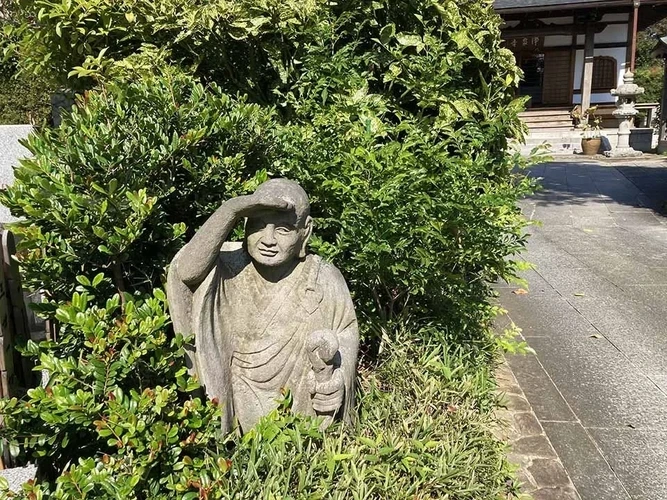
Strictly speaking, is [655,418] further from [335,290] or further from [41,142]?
[41,142]

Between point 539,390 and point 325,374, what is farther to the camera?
point 539,390

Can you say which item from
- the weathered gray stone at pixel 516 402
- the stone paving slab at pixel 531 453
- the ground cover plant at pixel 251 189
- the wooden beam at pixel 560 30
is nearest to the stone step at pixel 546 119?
the wooden beam at pixel 560 30

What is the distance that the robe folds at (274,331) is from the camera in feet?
8.57

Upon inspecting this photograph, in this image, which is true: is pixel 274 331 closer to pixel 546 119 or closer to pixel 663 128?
pixel 663 128

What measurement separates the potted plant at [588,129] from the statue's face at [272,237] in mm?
18653

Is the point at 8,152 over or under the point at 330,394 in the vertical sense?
over

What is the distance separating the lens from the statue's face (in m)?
2.44

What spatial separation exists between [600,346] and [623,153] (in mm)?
15320

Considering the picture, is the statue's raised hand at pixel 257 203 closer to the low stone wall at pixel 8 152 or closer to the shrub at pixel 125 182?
the shrub at pixel 125 182

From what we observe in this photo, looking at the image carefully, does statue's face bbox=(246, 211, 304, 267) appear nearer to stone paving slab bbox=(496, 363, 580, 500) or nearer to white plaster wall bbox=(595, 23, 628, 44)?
stone paving slab bbox=(496, 363, 580, 500)

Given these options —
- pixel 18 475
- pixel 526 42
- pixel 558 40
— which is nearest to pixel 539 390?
pixel 18 475

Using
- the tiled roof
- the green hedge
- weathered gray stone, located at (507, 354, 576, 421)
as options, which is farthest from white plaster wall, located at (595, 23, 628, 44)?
weathered gray stone, located at (507, 354, 576, 421)

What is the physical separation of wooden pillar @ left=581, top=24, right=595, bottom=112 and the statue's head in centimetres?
2152

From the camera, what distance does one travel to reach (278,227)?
2.46 meters
